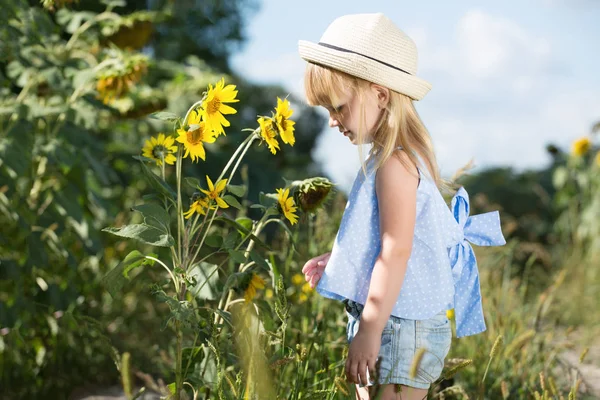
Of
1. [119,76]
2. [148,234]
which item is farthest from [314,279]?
[119,76]

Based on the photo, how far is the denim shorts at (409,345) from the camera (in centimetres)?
179

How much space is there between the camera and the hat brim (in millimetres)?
1820

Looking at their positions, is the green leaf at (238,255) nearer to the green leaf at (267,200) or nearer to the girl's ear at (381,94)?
the green leaf at (267,200)

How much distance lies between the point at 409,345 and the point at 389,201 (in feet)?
1.15

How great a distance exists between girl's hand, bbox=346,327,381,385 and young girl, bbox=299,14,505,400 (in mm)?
59

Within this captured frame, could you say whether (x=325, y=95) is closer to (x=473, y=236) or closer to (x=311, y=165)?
(x=473, y=236)

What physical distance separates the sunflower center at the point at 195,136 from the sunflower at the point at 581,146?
444cm

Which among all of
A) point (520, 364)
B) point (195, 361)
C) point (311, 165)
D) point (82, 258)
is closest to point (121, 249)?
point (82, 258)

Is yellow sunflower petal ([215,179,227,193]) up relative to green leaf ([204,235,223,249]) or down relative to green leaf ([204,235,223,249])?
up

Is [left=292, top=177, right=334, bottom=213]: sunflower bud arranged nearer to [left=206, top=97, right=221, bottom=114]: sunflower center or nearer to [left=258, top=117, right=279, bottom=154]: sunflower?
[left=258, top=117, right=279, bottom=154]: sunflower

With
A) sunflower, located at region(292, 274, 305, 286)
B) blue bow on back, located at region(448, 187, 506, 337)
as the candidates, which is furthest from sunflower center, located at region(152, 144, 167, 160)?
sunflower, located at region(292, 274, 305, 286)

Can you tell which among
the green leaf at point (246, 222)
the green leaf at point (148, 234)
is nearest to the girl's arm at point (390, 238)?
the green leaf at point (246, 222)

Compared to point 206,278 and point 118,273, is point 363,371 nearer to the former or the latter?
point 206,278

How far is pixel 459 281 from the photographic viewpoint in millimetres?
2008
